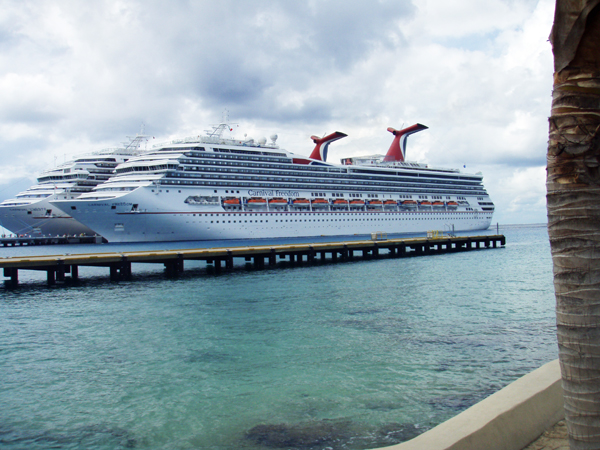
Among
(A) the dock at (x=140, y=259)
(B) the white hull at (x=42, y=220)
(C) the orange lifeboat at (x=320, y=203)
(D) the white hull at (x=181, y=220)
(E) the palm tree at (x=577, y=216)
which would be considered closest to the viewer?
(E) the palm tree at (x=577, y=216)

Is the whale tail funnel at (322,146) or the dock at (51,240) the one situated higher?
the whale tail funnel at (322,146)

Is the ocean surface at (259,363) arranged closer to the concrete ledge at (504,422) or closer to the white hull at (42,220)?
the concrete ledge at (504,422)

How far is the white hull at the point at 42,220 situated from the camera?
7206 cm

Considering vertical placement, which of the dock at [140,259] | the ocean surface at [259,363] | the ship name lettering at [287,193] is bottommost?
the ocean surface at [259,363]

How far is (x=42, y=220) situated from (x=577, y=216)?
264 ft

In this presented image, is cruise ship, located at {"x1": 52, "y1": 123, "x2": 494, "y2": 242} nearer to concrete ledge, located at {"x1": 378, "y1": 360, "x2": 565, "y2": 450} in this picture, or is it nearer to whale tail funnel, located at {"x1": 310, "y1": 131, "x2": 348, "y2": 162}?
whale tail funnel, located at {"x1": 310, "y1": 131, "x2": 348, "y2": 162}

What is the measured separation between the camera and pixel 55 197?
72.5m

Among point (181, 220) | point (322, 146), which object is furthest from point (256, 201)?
point (322, 146)

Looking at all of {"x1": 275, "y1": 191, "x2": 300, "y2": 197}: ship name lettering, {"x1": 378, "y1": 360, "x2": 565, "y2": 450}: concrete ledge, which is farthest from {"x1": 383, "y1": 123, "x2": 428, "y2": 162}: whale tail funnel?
{"x1": 378, "y1": 360, "x2": 565, "y2": 450}: concrete ledge

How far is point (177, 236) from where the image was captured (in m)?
55.7

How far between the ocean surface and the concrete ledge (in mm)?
2289

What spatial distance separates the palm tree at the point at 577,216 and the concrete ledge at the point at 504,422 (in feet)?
4.82

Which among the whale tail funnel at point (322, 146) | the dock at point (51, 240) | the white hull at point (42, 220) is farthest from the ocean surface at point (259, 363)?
the whale tail funnel at point (322, 146)

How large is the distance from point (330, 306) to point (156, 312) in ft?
22.0
